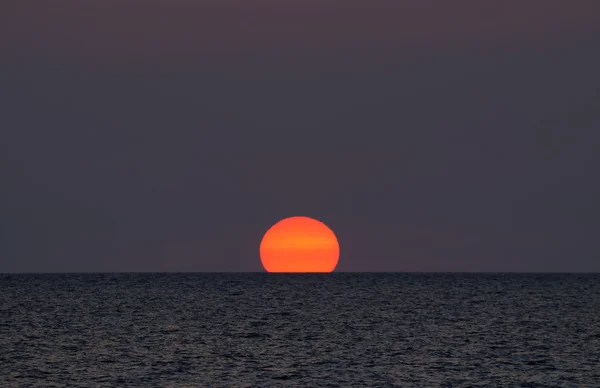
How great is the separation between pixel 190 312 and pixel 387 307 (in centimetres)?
2577

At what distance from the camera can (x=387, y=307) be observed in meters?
120

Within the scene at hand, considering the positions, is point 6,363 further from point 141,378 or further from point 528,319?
point 528,319

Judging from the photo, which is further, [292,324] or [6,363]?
[292,324]

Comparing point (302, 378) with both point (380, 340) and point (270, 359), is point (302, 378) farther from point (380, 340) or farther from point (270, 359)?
point (380, 340)

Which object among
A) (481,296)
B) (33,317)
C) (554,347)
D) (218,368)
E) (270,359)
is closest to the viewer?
(218,368)

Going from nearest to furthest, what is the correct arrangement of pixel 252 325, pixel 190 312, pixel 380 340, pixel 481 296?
pixel 380 340, pixel 252 325, pixel 190 312, pixel 481 296

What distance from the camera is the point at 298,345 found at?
71438 mm

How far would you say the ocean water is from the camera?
54.4 m

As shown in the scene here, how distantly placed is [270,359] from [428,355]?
11.1 metres

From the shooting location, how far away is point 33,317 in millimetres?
98750

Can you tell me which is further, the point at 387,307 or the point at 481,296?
the point at 481,296

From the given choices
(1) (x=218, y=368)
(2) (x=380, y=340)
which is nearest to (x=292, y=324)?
(2) (x=380, y=340)

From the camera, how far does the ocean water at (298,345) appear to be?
54406 mm

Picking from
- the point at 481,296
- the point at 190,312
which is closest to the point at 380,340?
the point at 190,312
